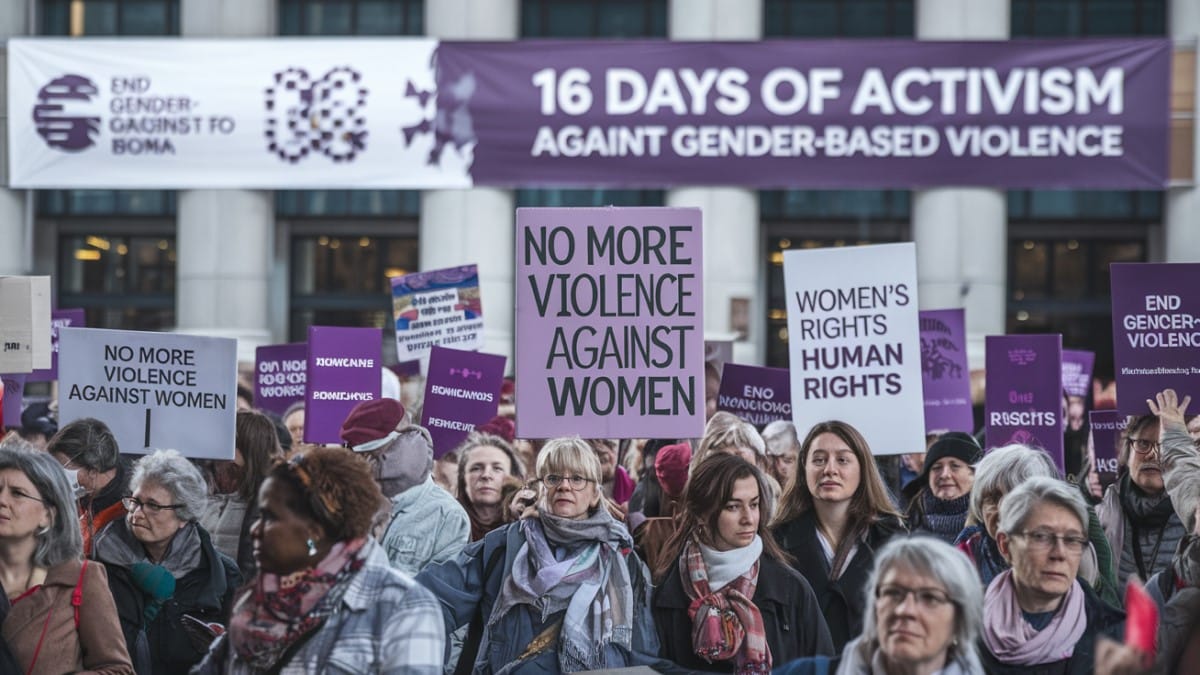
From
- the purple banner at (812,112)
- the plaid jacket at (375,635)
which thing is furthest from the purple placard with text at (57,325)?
the purple banner at (812,112)

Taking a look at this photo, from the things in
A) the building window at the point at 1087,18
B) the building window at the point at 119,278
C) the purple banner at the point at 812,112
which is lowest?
the building window at the point at 119,278

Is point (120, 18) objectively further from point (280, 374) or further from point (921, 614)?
point (921, 614)

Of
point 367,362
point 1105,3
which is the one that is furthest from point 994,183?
point 367,362

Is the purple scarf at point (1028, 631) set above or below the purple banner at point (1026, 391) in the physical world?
below

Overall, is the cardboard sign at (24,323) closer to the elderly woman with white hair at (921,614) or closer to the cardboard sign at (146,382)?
the cardboard sign at (146,382)

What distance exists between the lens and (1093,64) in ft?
72.5

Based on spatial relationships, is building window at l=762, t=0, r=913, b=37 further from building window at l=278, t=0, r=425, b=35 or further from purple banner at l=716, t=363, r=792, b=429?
purple banner at l=716, t=363, r=792, b=429

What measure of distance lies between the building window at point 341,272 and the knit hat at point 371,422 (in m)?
18.4

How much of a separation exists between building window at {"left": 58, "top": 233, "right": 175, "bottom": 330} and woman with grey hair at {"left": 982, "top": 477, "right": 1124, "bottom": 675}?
869 inches

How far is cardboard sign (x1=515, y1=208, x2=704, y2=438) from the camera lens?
6.83 m

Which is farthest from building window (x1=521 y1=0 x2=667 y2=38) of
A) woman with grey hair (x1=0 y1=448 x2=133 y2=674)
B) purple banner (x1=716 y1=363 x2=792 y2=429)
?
woman with grey hair (x1=0 y1=448 x2=133 y2=674)

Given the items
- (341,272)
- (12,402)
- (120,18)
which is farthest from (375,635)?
(120,18)

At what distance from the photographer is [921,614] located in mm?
4098

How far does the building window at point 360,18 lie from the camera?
81.2 ft
